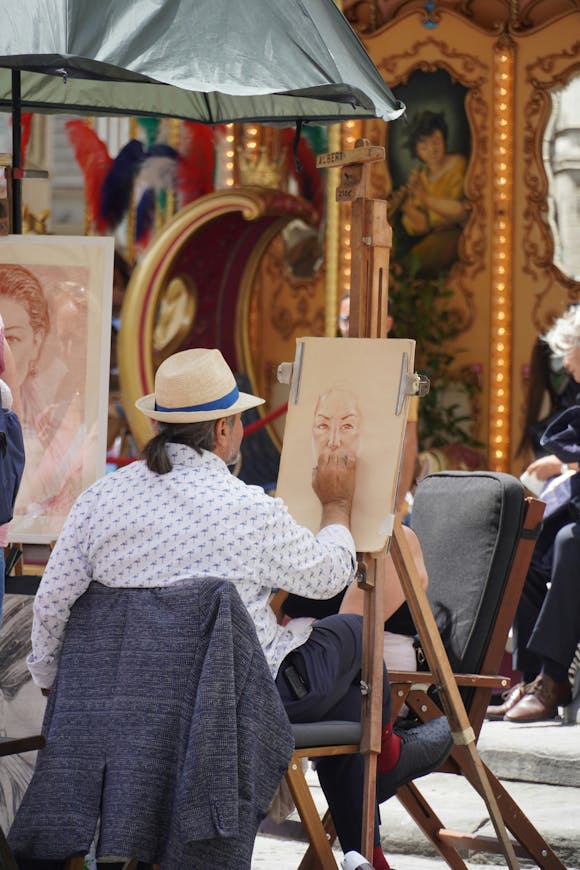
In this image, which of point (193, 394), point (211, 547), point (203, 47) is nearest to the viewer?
point (211, 547)

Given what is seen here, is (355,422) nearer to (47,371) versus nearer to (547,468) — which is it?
(47,371)

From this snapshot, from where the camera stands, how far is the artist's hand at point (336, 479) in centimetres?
354

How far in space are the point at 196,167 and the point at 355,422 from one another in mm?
5479

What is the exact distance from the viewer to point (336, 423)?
3.63m

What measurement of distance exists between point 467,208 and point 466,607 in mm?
4714

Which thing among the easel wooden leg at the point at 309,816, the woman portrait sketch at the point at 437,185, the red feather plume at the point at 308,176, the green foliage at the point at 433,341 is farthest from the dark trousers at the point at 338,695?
the red feather plume at the point at 308,176

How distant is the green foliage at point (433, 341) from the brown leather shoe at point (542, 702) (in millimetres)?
2924

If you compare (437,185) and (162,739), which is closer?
(162,739)

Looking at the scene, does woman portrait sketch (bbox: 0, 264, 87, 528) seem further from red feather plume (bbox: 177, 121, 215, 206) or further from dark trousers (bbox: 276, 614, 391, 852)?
red feather plume (bbox: 177, 121, 215, 206)

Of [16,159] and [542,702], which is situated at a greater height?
[16,159]

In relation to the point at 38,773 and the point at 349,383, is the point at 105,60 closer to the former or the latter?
the point at 349,383

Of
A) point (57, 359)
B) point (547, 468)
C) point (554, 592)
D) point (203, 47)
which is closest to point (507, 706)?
point (554, 592)

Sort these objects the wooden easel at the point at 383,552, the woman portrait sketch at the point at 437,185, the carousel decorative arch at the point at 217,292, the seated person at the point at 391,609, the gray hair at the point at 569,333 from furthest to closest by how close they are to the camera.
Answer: the woman portrait sketch at the point at 437,185, the carousel decorative arch at the point at 217,292, the gray hair at the point at 569,333, the seated person at the point at 391,609, the wooden easel at the point at 383,552

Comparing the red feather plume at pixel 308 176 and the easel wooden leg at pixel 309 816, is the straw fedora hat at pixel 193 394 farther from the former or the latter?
the red feather plume at pixel 308 176
